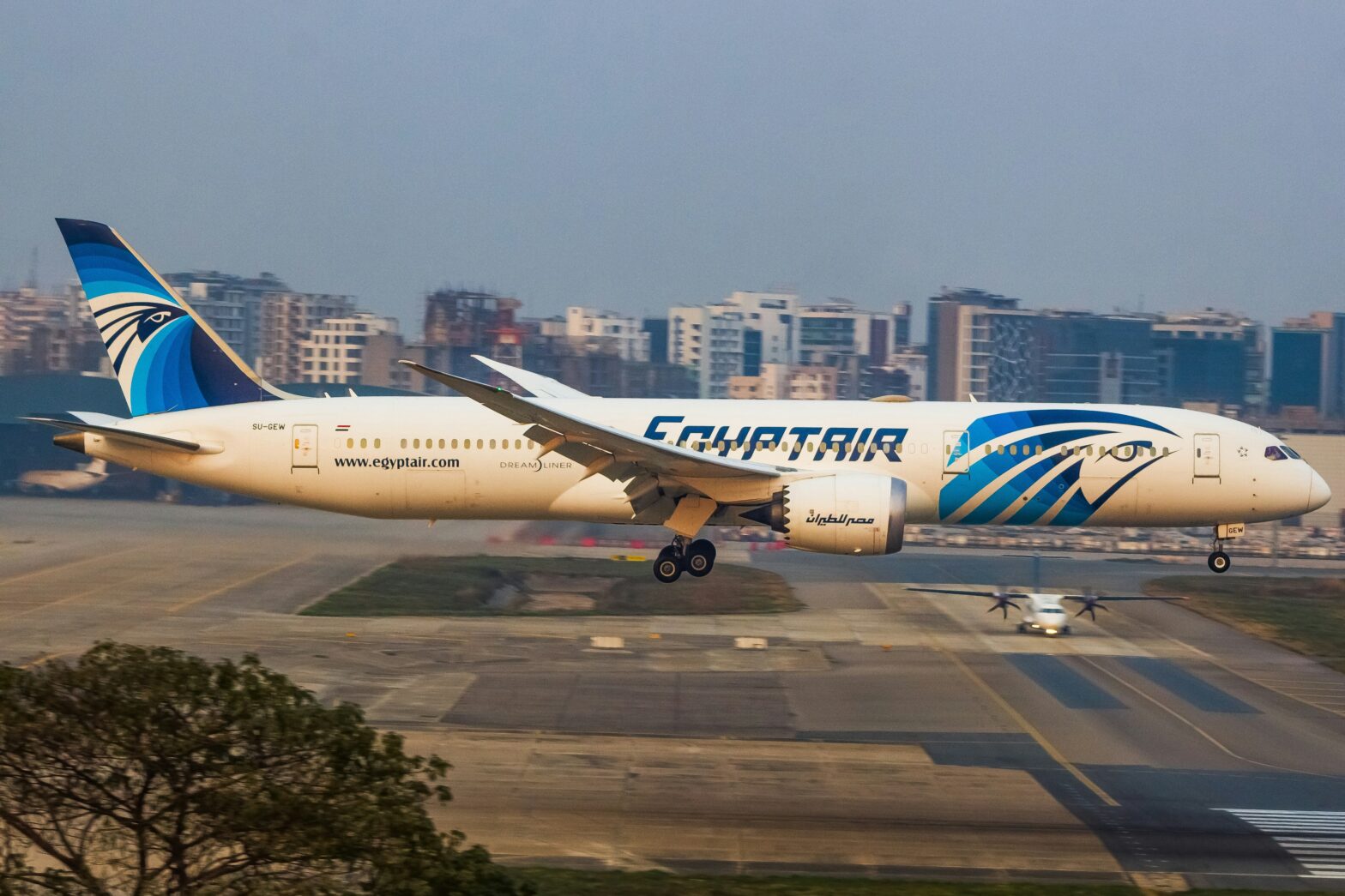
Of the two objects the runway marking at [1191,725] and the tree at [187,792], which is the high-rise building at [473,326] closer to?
the runway marking at [1191,725]

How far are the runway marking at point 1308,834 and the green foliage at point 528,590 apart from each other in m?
24.1

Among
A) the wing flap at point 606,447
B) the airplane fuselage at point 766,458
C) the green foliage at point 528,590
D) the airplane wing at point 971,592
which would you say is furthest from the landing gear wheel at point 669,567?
the airplane wing at point 971,592

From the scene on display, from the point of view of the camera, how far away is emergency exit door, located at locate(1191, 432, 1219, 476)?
32.5 metres

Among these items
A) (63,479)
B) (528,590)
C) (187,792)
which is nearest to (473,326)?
(63,479)

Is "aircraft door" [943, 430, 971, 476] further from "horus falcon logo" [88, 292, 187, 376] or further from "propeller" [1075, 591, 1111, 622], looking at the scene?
"horus falcon logo" [88, 292, 187, 376]

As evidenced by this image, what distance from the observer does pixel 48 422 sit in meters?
31.1

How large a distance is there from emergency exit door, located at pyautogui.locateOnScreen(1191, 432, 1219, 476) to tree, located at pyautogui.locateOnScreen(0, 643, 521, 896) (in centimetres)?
2437

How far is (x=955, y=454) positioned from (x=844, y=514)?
3709 mm

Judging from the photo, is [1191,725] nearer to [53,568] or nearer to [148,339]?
[148,339]

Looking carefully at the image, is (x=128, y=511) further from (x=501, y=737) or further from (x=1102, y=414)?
(x=1102, y=414)

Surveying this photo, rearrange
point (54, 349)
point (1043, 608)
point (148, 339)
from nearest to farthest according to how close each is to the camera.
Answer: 1. point (148, 339)
2. point (1043, 608)
3. point (54, 349)

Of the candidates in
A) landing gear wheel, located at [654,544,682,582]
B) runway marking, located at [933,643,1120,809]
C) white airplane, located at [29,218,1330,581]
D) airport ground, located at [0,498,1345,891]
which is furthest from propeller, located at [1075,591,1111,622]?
landing gear wheel, located at [654,544,682,582]

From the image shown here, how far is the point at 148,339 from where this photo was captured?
1340 inches

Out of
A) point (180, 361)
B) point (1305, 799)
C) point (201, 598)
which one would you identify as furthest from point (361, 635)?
point (1305, 799)
